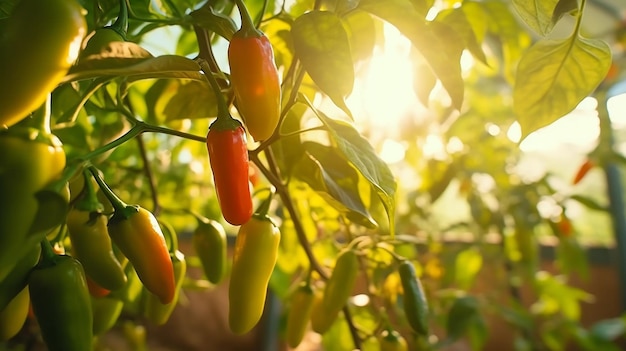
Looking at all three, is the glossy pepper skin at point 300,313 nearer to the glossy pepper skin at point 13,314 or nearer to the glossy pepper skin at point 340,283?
the glossy pepper skin at point 340,283

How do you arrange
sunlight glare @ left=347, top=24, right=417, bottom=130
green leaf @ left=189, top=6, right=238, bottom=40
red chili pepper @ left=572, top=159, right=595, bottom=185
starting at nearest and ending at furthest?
green leaf @ left=189, top=6, right=238, bottom=40
sunlight glare @ left=347, top=24, right=417, bottom=130
red chili pepper @ left=572, top=159, right=595, bottom=185

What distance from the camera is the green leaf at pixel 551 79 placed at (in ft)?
1.38

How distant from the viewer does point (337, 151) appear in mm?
414

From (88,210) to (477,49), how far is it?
321 millimetres

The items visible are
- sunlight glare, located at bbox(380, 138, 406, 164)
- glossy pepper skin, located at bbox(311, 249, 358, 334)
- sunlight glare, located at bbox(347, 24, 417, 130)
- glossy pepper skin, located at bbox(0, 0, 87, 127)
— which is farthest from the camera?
sunlight glare, located at bbox(380, 138, 406, 164)

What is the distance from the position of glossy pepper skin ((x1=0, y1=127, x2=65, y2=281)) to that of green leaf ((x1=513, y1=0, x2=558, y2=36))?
0.29 m

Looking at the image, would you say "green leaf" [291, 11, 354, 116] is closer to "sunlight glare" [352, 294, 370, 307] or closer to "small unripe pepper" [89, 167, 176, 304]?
"small unripe pepper" [89, 167, 176, 304]

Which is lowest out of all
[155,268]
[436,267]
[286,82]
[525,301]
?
[525,301]

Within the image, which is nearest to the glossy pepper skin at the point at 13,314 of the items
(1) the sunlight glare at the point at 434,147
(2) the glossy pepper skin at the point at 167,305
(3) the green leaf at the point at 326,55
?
(2) the glossy pepper skin at the point at 167,305

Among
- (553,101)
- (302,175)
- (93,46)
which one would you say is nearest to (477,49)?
(553,101)

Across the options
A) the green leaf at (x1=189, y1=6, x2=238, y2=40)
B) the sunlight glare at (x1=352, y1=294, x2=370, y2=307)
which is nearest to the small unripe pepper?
the green leaf at (x1=189, y1=6, x2=238, y2=40)

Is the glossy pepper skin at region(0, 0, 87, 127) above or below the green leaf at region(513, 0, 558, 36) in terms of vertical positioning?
below

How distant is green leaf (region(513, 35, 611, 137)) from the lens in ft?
1.38

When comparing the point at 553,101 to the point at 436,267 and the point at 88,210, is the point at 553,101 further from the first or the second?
the point at 436,267
